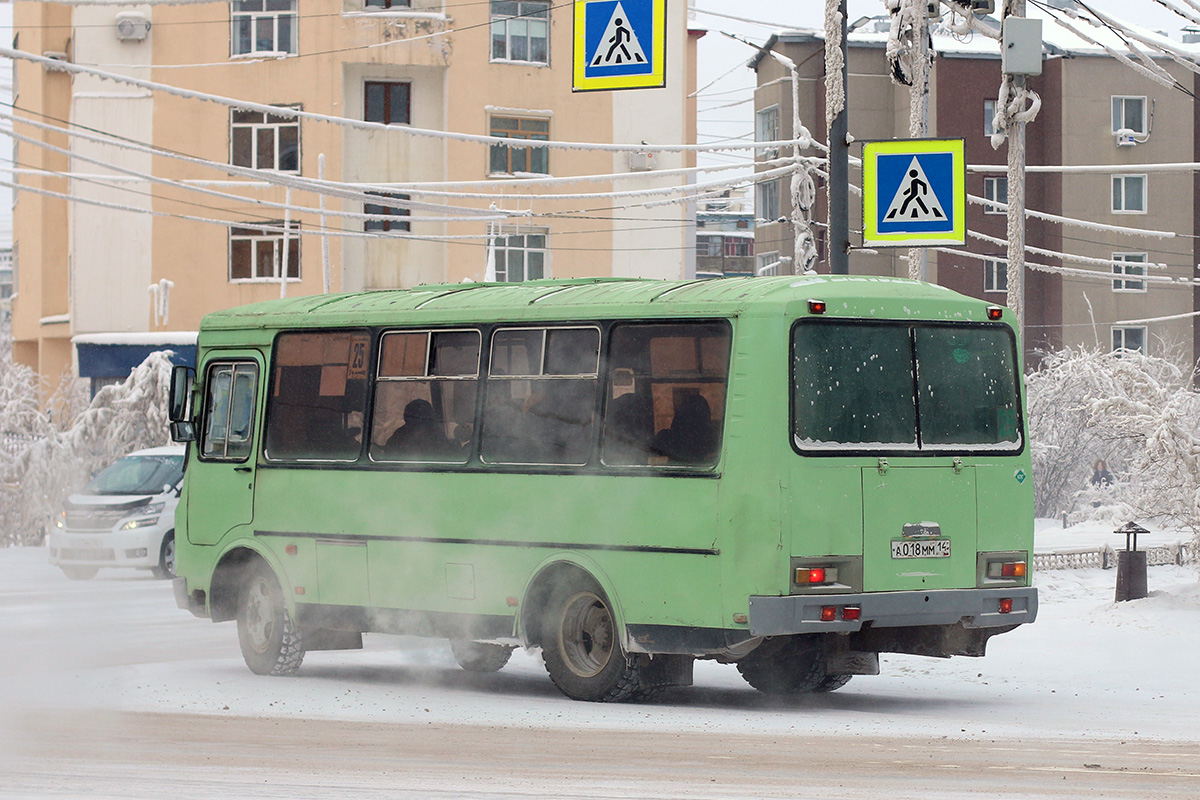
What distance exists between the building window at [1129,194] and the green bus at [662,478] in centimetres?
5190

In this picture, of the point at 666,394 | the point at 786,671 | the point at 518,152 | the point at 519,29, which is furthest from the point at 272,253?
the point at 666,394

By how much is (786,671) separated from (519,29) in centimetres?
3685

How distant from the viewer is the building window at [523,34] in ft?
160

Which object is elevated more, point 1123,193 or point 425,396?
point 1123,193

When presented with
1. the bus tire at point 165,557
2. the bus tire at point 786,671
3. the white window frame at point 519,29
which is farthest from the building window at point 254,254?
the bus tire at point 786,671

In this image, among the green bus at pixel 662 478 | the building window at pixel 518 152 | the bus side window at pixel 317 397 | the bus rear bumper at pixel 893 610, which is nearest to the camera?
the bus rear bumper at pixel 893 610

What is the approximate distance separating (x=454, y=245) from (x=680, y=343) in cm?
3627

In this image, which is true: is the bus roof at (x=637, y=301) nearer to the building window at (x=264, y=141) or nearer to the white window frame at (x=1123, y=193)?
the building window at (x=264, y=141)

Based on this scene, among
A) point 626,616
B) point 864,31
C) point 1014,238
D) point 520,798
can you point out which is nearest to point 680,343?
point 626,616

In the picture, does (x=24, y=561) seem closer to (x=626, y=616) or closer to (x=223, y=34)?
(x=626, y=616)

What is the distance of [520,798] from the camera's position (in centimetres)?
896

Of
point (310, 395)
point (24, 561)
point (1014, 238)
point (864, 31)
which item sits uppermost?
point (864, 31)

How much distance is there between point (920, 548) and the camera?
1290cm

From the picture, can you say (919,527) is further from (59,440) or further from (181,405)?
(59,440)
